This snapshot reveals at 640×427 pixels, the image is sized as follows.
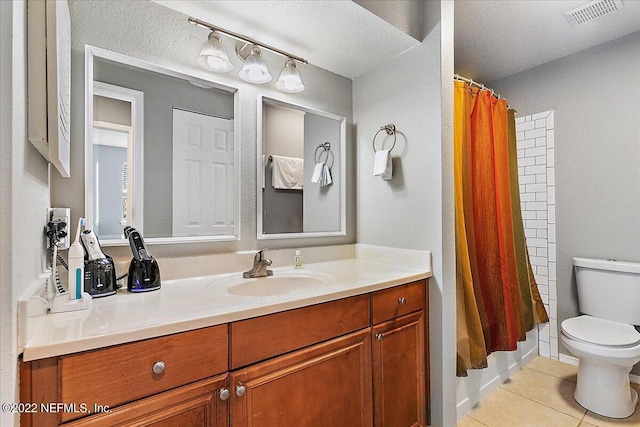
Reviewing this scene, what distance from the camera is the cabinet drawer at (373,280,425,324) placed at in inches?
51.3

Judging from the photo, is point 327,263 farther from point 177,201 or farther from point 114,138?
point 114,138

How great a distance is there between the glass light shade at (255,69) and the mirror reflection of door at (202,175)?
234 millimetres

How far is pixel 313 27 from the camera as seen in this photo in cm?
148

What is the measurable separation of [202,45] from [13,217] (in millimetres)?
1098

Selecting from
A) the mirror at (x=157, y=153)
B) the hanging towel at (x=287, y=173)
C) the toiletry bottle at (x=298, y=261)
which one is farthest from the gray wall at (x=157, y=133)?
the toiletry bottle at (x=298, y=261)

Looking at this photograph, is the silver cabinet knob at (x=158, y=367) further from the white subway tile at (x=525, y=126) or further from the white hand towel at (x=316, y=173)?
the white subway tile at (x=525, y=126)

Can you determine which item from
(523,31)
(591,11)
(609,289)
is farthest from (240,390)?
(591,11)

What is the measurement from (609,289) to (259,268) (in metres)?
2.31

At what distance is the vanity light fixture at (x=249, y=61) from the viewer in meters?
1.35

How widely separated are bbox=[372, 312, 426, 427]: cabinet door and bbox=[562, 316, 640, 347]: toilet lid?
109 centimetres

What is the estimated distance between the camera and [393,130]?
5.67ft

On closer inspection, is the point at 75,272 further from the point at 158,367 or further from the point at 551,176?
the point at 551,176

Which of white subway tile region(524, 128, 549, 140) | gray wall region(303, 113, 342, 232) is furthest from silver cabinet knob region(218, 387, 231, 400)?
white subway tile region(524, 128, 549, 140)

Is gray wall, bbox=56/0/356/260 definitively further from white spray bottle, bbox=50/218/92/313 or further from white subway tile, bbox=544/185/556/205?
white subway tile, bbox=544/185/556/205
